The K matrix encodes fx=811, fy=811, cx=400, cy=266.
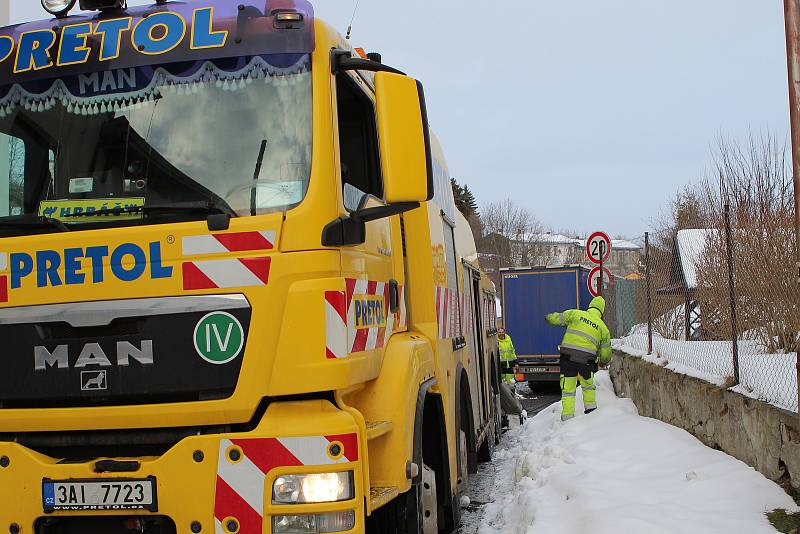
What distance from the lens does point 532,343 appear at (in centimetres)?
2000

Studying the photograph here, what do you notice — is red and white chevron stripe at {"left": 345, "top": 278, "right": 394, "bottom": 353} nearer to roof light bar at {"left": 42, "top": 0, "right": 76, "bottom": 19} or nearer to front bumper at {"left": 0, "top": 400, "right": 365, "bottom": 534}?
front bumper at {"left": 0, "top": 400, "right": 365, "bottom": 534}

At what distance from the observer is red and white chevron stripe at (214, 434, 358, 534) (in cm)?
322

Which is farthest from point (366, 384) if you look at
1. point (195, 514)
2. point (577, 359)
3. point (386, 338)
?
point (577, 359)

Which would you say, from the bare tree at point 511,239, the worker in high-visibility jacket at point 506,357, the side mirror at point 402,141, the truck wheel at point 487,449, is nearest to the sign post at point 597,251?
the worker in high-visibility jacket at point 506,357

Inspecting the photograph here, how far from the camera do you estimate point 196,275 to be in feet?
11.1

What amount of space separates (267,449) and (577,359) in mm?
8752

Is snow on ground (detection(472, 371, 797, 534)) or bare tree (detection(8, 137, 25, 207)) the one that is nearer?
bare tree (detection(8, 137, 25, 207))

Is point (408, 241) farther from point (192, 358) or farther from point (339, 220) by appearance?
point (192, 358)

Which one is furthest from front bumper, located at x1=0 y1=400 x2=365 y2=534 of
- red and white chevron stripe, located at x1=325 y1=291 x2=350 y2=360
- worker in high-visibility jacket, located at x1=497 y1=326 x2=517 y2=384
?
worker in high-visibility jacket, located at x1=497 y1=326 x2=517 y2=384

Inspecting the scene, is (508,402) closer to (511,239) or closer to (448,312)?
(448,312)

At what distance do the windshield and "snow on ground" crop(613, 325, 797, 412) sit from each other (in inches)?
149

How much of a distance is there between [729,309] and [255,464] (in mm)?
6009

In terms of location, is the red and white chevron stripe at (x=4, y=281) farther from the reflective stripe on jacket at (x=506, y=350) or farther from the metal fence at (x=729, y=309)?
the reflective stripe on jacket at (x=506, y=350)

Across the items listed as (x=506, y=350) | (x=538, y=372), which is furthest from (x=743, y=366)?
(x=538, y=372)
